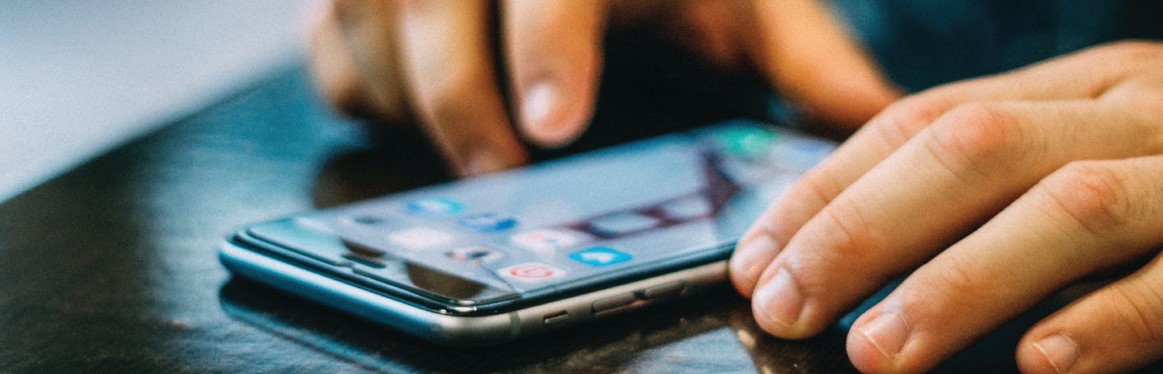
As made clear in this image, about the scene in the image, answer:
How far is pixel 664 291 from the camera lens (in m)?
0.35

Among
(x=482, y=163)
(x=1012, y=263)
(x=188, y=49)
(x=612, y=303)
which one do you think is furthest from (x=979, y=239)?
(x=188, y=49)

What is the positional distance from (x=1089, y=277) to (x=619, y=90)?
1.64ft

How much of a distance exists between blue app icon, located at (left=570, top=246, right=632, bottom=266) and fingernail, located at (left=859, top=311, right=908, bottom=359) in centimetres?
10

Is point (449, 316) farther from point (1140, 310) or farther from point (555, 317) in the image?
point (1140, 310)

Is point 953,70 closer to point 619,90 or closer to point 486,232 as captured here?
point 619,90

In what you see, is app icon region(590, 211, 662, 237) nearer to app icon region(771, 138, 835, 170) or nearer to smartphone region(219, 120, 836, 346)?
smartphone region(219, 120, 836, 346)

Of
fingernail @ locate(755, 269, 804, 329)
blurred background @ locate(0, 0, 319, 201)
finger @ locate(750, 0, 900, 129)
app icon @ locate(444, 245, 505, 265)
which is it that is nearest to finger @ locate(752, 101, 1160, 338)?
fingernail @ locate(755, 269, 804, 329)

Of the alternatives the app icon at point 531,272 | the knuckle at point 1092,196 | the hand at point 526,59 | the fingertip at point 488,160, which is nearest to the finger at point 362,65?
the hand at point 526,59

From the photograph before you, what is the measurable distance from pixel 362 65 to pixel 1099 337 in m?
0.53

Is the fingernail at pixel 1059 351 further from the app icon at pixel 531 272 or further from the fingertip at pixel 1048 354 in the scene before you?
the app icon at pixel 531 272

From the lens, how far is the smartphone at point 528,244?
0.32 metres

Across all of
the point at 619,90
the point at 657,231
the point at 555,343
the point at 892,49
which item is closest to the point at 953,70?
the point at 892,49

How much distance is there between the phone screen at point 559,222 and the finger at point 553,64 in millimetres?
27

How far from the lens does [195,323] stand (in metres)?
0.34
